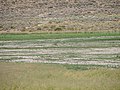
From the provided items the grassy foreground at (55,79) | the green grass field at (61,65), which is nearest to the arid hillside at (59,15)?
the green grass field at (61,65)

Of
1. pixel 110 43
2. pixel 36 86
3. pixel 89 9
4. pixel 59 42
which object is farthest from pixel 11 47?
pixel 89 9

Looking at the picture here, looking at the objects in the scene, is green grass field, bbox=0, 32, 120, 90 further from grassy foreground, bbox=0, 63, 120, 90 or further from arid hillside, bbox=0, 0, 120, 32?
arid hillside, bbox=0, 0, 120, 32

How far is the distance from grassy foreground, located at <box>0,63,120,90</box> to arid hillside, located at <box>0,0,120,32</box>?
4471 centimetres

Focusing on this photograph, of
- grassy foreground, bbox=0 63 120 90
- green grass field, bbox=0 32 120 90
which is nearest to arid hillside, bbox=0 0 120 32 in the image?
green grass field, bbox=0 32 120 90

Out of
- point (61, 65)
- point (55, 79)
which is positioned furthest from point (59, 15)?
point (55, 79)

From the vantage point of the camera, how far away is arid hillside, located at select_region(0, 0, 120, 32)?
3113 inches

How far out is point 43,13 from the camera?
87.6 metres

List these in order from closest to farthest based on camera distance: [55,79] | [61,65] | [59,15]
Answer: [55,79] < [61,65] < [59,15]

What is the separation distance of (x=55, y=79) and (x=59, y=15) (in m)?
62.0

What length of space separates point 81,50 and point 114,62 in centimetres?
1134

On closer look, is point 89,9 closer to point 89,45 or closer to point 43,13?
point 43,13

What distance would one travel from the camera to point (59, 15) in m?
85.8

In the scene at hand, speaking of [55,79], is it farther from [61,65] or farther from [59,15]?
[59,15]

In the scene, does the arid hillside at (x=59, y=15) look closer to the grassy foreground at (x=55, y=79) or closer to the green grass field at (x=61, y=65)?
the green grass field at (x=61, y=65)
